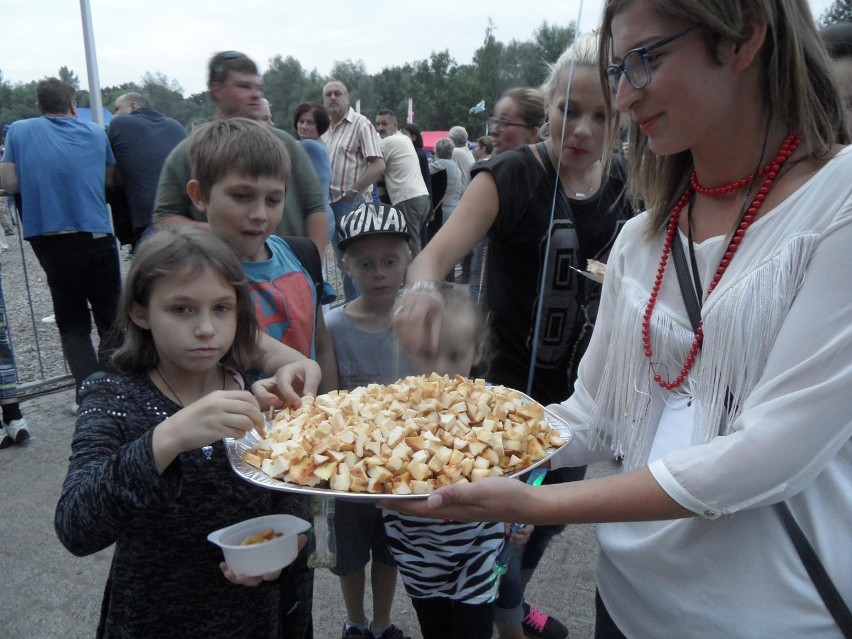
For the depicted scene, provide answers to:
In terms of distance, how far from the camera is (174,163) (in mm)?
2752

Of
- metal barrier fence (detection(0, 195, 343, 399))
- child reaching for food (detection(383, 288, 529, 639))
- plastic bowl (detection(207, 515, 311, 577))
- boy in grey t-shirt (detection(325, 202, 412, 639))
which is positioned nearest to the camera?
plastic bowl (detection(207, 515, 311, 577))

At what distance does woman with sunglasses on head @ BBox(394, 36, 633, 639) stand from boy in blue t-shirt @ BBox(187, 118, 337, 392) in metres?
0.54

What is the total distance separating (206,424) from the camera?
1.31 metres

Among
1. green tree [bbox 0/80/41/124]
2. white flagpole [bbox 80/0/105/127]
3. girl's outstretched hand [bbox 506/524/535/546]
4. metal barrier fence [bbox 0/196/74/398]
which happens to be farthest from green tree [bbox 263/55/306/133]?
girl's outstretched hand [bbox 506/524/535/546]

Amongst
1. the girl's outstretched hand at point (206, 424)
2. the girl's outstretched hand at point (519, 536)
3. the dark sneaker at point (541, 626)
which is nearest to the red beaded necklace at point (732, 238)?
the girl's outstretched hand at point (206, 424)

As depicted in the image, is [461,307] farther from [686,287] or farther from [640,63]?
[640,63]

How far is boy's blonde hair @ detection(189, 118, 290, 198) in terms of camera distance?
2.20 m

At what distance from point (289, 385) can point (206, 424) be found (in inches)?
18.7

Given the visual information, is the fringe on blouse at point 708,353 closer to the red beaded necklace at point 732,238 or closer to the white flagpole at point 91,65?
the red beaded necklace at point 732,238

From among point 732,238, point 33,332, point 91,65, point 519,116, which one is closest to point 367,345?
point 732,238

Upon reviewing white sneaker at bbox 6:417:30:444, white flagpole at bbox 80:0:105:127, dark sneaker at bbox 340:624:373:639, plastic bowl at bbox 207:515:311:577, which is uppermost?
white flagpole at bbox 80:0:105:127

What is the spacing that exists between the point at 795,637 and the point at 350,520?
159 centimetres

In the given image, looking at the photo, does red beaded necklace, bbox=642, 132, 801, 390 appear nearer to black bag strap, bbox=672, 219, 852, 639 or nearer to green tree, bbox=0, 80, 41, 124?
black bag strap, bbox=672, 219, 852, 639

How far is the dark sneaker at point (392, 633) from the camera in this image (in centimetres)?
263
